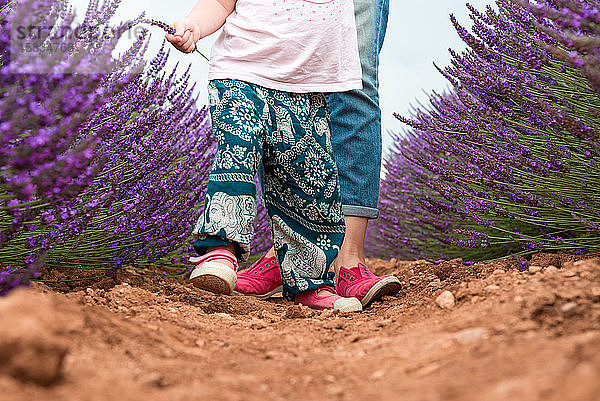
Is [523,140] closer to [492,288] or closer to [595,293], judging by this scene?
[492,288]

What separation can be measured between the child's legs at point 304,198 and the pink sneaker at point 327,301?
27mm

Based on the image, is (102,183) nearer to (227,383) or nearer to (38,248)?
(38,248)

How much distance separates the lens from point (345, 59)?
1.95m

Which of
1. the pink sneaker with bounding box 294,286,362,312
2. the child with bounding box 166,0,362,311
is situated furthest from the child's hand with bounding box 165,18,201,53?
the pink sneaker with bounding box 294,286,362,312

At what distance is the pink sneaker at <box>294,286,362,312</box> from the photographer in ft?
5.74

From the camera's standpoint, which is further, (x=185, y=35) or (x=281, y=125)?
(x=281, y=125)

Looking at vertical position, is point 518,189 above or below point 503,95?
below

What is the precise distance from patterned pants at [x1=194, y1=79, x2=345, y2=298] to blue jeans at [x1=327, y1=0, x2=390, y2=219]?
208mm

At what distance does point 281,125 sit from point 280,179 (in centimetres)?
18

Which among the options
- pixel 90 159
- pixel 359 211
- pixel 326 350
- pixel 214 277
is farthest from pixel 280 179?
pixel 326 350

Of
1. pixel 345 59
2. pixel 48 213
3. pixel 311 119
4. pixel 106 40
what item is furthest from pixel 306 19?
pixel 48 213

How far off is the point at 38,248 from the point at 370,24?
1.38 m

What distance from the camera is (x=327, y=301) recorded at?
1.81 meters

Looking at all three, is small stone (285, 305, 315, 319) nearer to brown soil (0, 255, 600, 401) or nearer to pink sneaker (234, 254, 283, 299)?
brown soil (0, 255, 600, 401)
